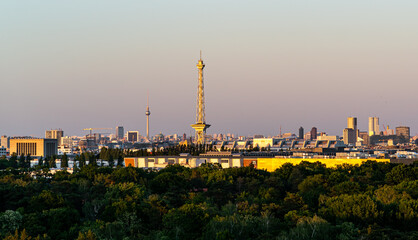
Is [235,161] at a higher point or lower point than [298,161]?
lower

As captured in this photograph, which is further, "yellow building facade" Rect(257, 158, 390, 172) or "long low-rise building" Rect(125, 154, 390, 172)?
"long low-rise building" Rect(125, 154, 390, 172)

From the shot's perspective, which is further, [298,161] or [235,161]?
[235,161]

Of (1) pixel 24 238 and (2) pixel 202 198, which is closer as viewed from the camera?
(1) pixel 24 238

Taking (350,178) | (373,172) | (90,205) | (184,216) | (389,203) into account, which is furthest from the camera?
(373,172)

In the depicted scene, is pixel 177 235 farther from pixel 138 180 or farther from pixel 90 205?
pixel 138 180

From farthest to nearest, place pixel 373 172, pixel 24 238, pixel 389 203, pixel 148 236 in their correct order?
pixel 373 172, pixel 389 203, pixel 148 236, pixel 24 238

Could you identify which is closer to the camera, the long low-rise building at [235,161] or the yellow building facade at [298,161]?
the yellow building facade at [298,161]

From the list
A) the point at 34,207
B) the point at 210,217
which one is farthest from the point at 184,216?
the point at 34,207
